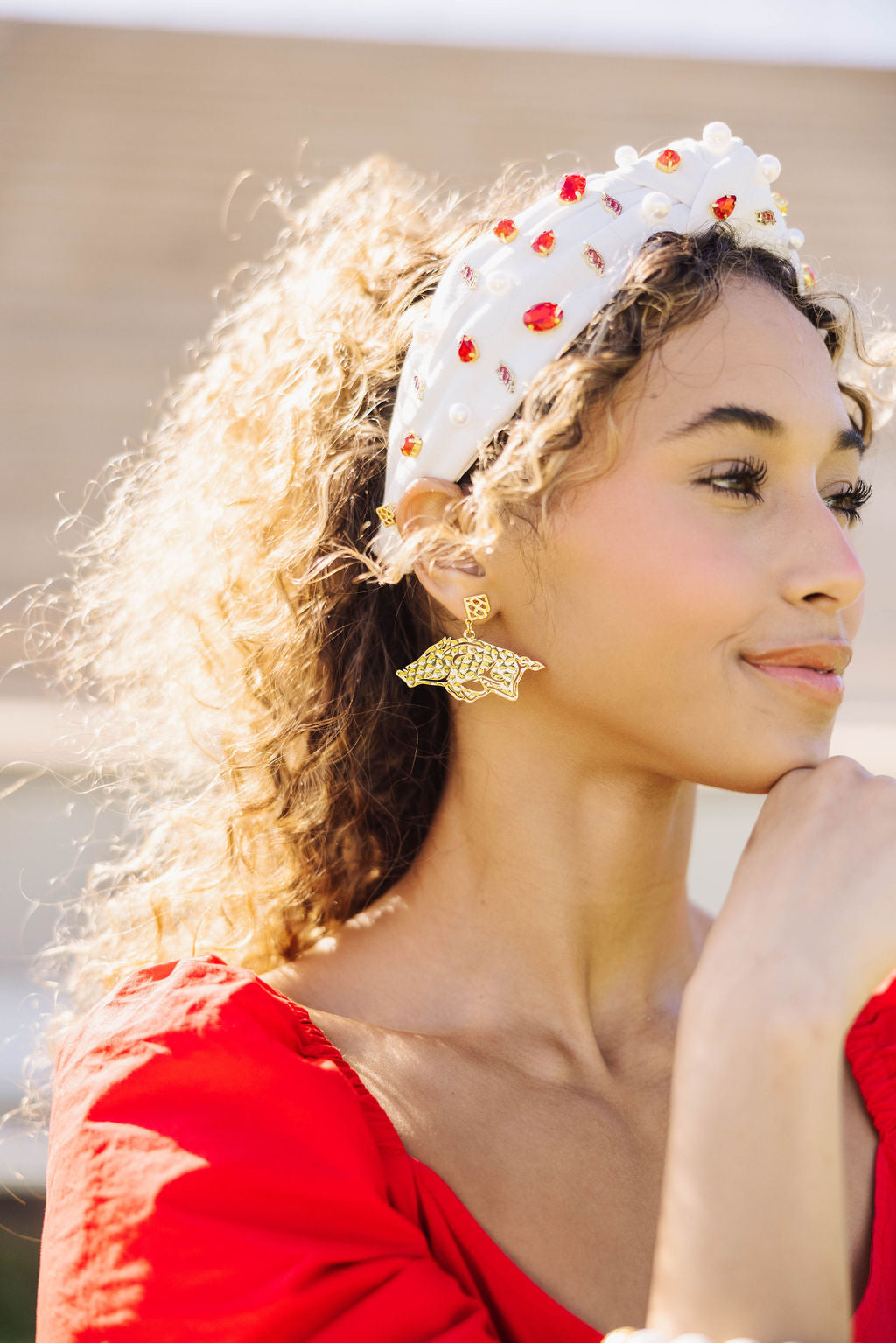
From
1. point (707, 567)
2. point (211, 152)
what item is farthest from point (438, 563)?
point (211, 152)

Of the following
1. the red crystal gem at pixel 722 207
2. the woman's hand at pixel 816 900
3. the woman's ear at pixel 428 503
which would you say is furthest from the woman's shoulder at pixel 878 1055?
the red crystal gem at pixel 722 207

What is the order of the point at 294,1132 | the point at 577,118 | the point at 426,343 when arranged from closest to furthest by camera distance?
1. the point at 294,1132
2. the point at 426,343
3. the point at 577,118

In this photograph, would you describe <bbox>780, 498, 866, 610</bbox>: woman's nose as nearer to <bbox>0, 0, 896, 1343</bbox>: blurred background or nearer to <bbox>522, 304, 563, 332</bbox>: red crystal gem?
<bbox>522, 304, 563, 332</bbox>: red crystal gem

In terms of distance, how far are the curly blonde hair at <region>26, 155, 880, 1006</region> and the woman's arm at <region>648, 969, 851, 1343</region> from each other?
63 centimetres

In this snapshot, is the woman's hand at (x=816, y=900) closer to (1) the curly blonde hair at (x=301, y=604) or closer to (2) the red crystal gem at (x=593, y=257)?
(1) the curly blonde hair at (x=301, y=604)

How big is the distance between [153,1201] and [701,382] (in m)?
1.03

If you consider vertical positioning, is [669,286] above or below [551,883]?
above

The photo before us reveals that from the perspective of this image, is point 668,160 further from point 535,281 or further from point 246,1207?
point 246,1207

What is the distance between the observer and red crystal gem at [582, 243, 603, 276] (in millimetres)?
1471

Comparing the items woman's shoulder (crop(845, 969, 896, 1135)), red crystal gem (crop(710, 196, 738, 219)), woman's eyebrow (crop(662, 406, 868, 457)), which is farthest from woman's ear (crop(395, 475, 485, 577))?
woman's shoulder (crop(845, 969, 896, 1135))

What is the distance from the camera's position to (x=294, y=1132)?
1.21m

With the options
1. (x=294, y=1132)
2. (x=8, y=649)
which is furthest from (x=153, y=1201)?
(x=8, y=649)

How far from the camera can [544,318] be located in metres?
1.45

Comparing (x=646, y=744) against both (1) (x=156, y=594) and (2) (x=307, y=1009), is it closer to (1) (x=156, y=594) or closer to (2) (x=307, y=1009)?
(2) (x=307, y=1009)
